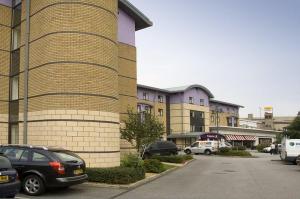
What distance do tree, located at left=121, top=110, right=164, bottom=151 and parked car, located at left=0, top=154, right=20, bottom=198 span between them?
1326 centimetres

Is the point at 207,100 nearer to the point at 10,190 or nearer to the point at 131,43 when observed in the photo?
the point at 131,43

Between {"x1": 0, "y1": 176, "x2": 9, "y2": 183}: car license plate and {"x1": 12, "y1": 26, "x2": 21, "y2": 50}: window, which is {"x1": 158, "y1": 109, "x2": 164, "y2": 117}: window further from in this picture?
{"x1": 0, "y1": 176, "x2": 9, "y2": 183}: car license plate

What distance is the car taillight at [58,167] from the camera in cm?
1388

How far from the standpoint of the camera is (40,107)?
770 inches

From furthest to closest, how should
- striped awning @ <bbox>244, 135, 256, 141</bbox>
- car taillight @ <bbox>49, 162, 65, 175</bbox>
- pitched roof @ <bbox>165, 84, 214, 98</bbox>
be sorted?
striped awning @ <bbox>244, 135, 256, 141</bbox> < pitched roof @ <bbox>165, 84, 214, 98</bbox> < car taillight @ <bbox>49, 162, 65, 175</bbox>

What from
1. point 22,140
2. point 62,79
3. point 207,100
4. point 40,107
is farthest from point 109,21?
point 207,100

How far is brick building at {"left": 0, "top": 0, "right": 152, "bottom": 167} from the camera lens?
1886 cm

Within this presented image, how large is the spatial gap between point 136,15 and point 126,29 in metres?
1.28

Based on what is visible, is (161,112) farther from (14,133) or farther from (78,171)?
(78,171)

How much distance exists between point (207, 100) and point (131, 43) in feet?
165

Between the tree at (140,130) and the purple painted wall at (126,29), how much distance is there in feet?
21.2

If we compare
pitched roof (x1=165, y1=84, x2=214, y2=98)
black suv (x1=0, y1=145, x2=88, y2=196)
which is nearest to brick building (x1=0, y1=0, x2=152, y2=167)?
black suv (x1=0, y1=145, x2=88, y2=196)

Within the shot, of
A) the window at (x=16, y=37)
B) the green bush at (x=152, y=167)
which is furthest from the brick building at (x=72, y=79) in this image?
the green bush at (x=152, y=167)

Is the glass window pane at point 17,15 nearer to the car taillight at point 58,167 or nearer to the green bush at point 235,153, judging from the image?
the car taillight at point 58,167
